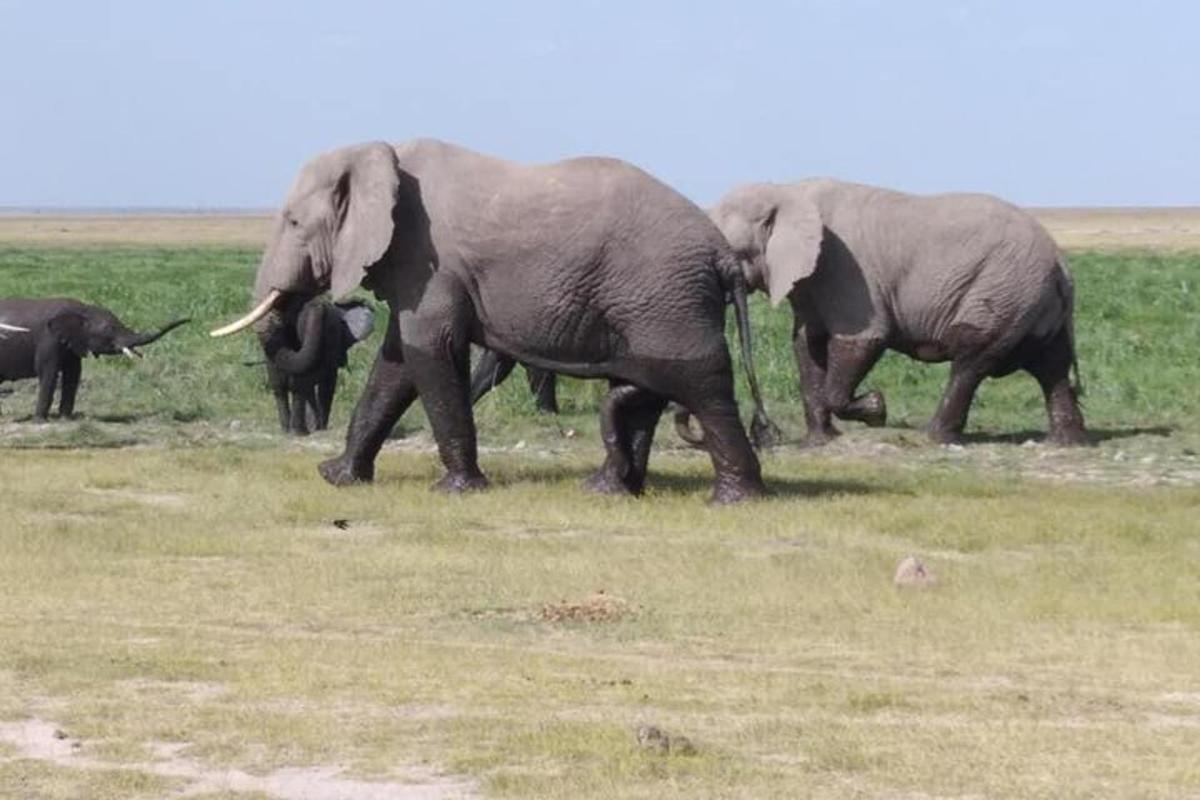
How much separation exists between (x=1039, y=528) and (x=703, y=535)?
1967mm

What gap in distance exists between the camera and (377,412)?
55.8 ft

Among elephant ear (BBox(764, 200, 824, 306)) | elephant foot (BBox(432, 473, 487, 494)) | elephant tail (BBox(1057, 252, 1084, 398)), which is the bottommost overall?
elephant foot (BBox(432, 473, 487, 494))

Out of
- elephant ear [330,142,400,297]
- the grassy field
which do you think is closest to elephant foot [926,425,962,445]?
the grassy field

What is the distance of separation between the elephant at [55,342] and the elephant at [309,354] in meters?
1.54

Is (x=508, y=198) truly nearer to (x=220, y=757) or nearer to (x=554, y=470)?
(x=554, y=470)

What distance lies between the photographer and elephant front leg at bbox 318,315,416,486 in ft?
55.6

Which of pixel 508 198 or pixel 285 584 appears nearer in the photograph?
pixel 285 584

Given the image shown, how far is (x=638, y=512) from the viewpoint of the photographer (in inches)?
610

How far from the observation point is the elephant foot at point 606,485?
1638 cm

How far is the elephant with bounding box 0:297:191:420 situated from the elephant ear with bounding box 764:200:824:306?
5911mm

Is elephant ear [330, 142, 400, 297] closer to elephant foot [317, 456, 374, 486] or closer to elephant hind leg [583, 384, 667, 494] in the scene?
elephant foot [317, 456, 374, 486]

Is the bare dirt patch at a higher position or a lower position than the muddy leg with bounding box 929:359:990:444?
higher

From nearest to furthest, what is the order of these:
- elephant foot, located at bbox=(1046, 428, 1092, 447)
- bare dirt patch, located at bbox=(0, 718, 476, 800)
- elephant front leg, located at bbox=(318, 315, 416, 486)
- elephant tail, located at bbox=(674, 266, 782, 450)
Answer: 1. bare dirt patch, located at bbox=(0, 718, 476, 800)
2. elephant tail, located at bbox=(674, 266, 782, 450)
3. elephant front leg, located at bbox=(318, 315, 416, 486)
4. elephant foot, located at bbox=(1046, 428, 1092, 447)

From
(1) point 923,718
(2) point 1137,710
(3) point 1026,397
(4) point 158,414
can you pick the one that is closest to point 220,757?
(1) point 923,718
